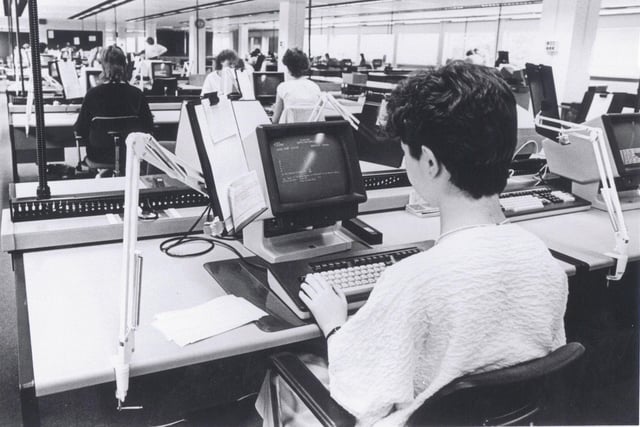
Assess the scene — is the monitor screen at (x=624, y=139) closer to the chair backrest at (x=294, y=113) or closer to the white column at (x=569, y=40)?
the chair backrest at (x=294, y=113)

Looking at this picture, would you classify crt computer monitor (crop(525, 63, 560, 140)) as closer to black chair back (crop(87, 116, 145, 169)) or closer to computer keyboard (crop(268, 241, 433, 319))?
computer keyboard (crop(268, 241, 433, 319))

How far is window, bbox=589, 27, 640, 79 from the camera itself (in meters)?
11.9

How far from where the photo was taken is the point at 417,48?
17.9 m

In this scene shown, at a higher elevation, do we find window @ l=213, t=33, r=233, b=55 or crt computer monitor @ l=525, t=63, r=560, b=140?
window @ l=213, t=33, r=233, b=55

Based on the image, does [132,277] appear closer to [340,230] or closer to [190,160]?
[190,160]

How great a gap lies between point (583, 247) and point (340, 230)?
0.84 meters

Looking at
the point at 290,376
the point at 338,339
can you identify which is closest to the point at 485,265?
the point at 338,339

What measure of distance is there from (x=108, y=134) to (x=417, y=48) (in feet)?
50.1

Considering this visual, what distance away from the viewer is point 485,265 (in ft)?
3.02

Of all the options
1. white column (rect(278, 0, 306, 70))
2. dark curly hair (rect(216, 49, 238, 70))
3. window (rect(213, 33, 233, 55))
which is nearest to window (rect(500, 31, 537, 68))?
white column (rect(278, 0, 306, 70))

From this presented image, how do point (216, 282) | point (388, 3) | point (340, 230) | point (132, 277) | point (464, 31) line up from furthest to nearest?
point (464, 31)
point (388, 3)
point (340, 230)
point (216, 282)
point (132, 277)

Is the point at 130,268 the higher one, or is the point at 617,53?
the point at 617,53

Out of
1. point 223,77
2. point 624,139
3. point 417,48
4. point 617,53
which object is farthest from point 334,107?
point 417,48

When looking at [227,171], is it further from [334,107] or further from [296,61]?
[296,61]
